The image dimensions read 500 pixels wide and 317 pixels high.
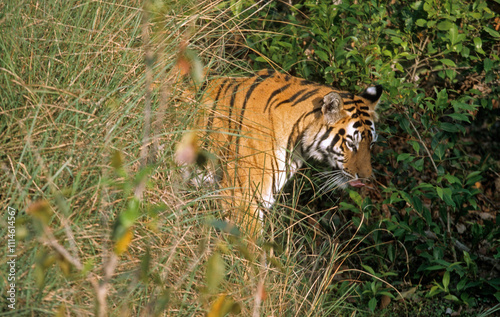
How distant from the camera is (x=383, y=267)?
4.30 m

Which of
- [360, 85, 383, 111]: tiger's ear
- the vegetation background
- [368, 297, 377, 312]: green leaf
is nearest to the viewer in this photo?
the vegetation background

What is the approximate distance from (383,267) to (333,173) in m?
0.82

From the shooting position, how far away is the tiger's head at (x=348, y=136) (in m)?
4.02

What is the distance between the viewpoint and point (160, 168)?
9.91ft

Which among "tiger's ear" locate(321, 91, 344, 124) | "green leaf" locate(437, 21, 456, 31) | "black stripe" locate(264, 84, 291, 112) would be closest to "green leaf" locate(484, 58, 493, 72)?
"green leaf" locate(437, 21, 456, 31)

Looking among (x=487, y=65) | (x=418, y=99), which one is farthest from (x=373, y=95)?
(x=487, y=65)

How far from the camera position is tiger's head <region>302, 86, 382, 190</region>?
4.02 m

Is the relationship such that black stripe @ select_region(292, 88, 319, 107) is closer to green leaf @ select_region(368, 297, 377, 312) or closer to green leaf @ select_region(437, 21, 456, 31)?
green leaf @ select_region(437, 21, 456, 31)

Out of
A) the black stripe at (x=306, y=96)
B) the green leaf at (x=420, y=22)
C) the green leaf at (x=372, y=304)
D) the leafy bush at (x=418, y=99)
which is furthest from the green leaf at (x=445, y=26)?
the green leaf at (x=372, y=304)

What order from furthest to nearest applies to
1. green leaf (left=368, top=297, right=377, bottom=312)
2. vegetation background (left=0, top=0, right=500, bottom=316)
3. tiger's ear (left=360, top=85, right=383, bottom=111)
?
tiger's ear (left=360, top=85, right=383, bottom=111)
green leaf (left=368, top=297, right=377, bottom=312)
vegetation background (left=0, top=0, right=500, bottom=316)

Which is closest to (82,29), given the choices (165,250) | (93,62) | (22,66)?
(93,62)

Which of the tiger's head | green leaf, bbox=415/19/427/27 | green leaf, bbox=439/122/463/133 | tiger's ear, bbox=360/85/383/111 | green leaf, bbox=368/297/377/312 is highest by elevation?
green leaf, bbox=415/19/427/27

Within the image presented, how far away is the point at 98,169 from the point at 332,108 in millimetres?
1868

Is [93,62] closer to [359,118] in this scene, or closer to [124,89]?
[124,89]
